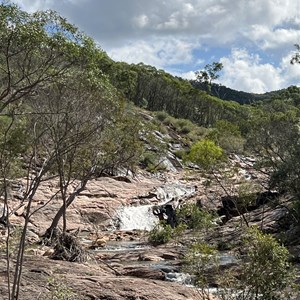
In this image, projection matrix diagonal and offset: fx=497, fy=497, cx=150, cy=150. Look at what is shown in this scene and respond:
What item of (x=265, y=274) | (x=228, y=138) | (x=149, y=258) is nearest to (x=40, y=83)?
(x=265, y=274)

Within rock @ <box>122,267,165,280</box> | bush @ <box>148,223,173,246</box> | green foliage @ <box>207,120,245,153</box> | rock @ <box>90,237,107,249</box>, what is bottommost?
rock @ <box>90,237,107,249</box>

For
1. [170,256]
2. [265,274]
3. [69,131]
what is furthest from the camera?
[170,256]

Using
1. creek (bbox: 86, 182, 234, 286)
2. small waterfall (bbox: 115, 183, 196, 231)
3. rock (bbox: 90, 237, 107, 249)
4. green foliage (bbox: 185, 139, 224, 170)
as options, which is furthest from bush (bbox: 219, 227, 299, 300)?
small waterfall (bbox: 115, 183, 196, 231)

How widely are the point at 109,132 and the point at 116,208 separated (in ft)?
40.8

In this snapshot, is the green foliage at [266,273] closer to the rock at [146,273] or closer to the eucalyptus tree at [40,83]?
the eucalyptus tree at [40,83]

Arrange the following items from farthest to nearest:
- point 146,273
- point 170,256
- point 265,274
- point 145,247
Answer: point 145,247, point 170,256, point 146,273, point 265,274

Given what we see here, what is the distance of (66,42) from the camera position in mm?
13141

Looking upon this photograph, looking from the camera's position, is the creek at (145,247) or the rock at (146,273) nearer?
the rock at (146,273)

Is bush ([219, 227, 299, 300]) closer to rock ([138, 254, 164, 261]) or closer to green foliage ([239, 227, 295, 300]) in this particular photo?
green foliage ([239, 227, 295, 300])

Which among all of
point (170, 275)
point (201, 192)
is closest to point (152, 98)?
point (201, 192)

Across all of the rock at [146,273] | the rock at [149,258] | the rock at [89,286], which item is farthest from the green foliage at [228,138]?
the rock at [89,286]

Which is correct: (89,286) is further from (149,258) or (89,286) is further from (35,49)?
(149,258)

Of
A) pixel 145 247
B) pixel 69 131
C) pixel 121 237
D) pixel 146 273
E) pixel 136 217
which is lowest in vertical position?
pixel 145 247

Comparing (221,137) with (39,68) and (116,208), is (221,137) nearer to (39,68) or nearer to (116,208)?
(116,208)
